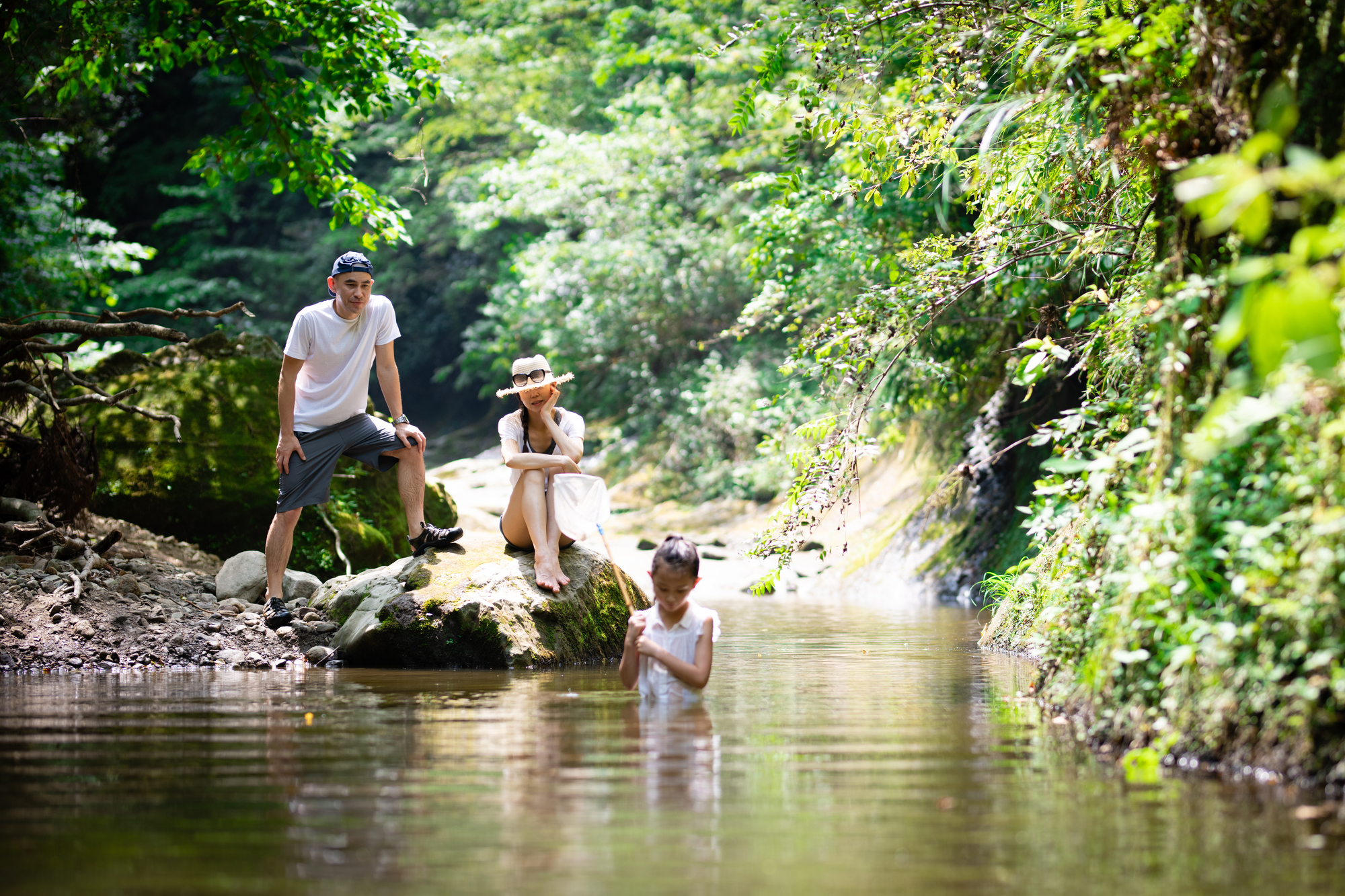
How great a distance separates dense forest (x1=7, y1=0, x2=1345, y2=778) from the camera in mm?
3441

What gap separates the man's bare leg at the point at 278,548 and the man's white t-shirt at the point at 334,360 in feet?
1.87

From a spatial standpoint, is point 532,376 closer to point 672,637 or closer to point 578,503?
point 578,503

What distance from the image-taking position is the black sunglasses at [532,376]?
23.4 feet

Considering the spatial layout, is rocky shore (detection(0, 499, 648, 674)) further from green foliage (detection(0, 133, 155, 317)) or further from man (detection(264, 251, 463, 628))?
green foliage (detection(0, 133, 155, 317))

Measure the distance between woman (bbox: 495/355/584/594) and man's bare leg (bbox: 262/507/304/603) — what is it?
1.39m

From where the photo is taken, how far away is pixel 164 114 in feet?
93.1

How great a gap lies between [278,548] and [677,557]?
11.5 ft

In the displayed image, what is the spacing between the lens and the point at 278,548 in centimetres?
738

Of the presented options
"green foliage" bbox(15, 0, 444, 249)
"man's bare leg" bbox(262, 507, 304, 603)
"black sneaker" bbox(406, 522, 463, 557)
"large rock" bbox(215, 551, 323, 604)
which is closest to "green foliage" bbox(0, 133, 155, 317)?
"green foliage" bbox(15, 0, 444, 249)

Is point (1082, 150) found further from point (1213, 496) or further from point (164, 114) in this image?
point (164, 114)

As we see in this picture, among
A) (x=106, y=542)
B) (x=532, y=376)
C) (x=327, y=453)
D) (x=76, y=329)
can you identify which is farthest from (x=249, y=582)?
(x=532, y=376)

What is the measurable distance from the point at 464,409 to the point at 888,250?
24976 millimetres

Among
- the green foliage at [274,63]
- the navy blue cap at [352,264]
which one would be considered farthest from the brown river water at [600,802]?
the green foliage at [274,63]

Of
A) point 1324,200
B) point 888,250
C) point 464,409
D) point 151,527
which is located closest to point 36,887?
point 1324,200
